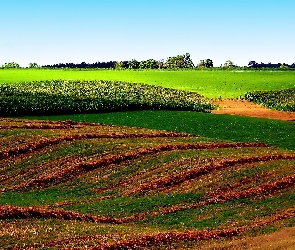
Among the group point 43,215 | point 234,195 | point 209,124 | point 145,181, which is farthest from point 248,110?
point 43,215

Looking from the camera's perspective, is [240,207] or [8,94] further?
[8,94]

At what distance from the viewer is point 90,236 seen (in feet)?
56.2

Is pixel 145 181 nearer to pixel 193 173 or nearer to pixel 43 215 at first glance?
pixel 193 173

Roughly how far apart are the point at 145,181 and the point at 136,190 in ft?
4.29

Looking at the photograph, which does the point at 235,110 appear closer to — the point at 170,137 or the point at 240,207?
the point at 170,137

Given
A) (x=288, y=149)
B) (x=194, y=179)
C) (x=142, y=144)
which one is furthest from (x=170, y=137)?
(x=194, y=179)

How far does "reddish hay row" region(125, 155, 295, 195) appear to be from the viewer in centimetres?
2475

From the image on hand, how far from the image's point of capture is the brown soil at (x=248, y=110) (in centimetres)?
5286

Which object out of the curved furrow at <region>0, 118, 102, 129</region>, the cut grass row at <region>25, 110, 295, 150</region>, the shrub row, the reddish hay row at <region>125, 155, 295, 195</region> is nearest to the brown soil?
the shrub row

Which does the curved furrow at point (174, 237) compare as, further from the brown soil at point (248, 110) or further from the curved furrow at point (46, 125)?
the brown soil at point (248, 110)

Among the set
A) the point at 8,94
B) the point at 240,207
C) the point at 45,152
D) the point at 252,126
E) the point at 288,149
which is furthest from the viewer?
the point at 8,94

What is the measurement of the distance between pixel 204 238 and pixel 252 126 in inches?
975

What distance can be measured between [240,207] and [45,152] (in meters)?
13.0

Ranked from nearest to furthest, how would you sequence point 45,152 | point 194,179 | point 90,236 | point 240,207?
point 90,236 → point 240,207 → point 194,179 → point 45,152
